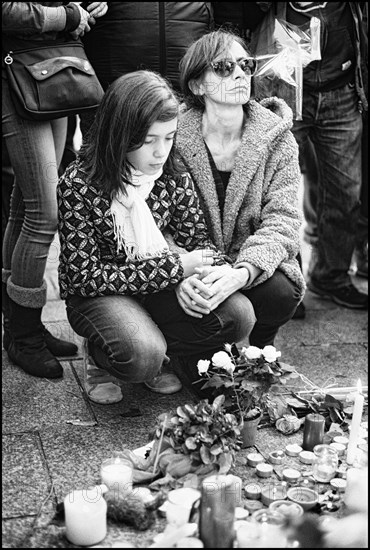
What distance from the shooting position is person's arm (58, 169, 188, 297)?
8.49ft

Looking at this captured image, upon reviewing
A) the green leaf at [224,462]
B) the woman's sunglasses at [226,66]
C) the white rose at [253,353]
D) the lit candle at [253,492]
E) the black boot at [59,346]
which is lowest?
the black boot at [59,346]

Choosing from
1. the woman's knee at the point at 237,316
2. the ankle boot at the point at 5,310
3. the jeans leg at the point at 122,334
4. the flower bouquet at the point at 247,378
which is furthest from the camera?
the ankle boot at the point at 5,310

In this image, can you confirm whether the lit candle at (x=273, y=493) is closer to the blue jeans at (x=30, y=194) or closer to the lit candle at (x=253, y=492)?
the lit candle at (x=253, y=492)

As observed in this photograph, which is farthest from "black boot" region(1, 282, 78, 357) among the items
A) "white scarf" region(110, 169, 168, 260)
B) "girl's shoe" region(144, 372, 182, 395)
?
"white scarf" region(110, 169, 168, 260)

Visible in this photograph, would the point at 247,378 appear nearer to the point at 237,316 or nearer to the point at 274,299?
the point at 237,316

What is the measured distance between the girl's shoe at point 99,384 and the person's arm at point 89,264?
325 millimetres

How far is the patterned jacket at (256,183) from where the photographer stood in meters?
2.83

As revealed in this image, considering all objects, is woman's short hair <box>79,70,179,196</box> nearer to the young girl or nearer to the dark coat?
the young girl

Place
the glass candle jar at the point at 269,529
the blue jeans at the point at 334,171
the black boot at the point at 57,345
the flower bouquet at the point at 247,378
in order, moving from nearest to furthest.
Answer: the glass candle jar at the point at 269,529 < the flower bouquet at the point at 247,378 < the black boot at the point at 57,345 < the blue jeans at the point at 334,171

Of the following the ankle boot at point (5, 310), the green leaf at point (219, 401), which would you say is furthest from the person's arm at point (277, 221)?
the ankle boot at point (5, 310)

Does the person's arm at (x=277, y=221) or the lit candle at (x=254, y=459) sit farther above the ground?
the person's arm at (x=277, y=221)

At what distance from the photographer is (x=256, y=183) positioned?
2.85 metres

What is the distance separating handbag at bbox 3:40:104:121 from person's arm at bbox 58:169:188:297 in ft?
0.76

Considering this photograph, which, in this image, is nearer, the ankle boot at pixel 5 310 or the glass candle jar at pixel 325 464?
the glass candle jar at pixel 325 464
